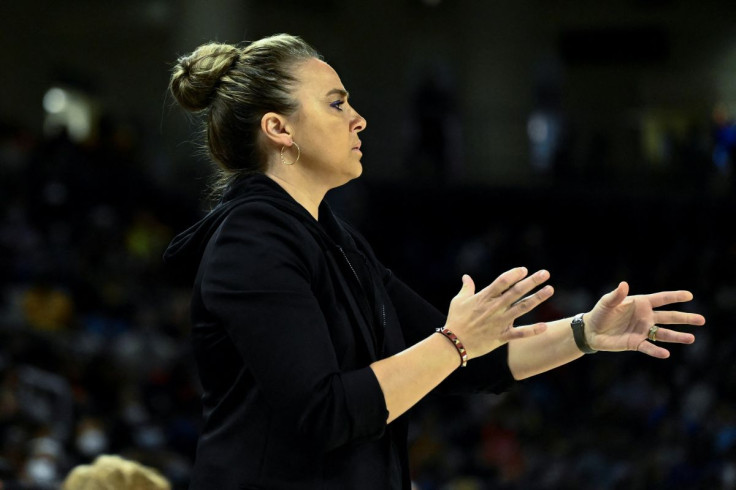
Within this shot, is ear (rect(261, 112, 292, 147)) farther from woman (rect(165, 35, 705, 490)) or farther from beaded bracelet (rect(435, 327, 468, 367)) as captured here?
beaded bracelet (rect(435, 327, 468, 367))

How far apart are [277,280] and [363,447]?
32 cm

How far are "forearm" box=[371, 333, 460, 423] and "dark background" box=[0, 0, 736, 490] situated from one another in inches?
169

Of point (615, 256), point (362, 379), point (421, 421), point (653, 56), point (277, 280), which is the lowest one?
point (421, 421)

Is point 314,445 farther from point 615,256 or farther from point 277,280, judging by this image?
point 615,256

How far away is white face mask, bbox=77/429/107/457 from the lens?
24.7ft

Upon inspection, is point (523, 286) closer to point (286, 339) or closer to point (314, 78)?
point (286, 339)

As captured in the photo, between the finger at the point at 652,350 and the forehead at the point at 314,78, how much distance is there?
0.74 meters

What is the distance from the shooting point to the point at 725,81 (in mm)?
14812

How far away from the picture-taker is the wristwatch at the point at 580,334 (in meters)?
2.15

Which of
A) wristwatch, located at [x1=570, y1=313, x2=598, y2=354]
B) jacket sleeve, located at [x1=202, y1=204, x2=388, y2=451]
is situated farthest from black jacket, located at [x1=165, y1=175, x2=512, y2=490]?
wristwatch, located at [x1=570, y1=313, x2=598, y2=354]

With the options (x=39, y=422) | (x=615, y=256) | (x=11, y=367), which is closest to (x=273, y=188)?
(x=39, y=422)

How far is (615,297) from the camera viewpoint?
2.08 metres

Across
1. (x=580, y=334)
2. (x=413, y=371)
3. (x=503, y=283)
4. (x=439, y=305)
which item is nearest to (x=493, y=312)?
(x=503, y=283)

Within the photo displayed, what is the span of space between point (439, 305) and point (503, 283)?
29.6 feet
